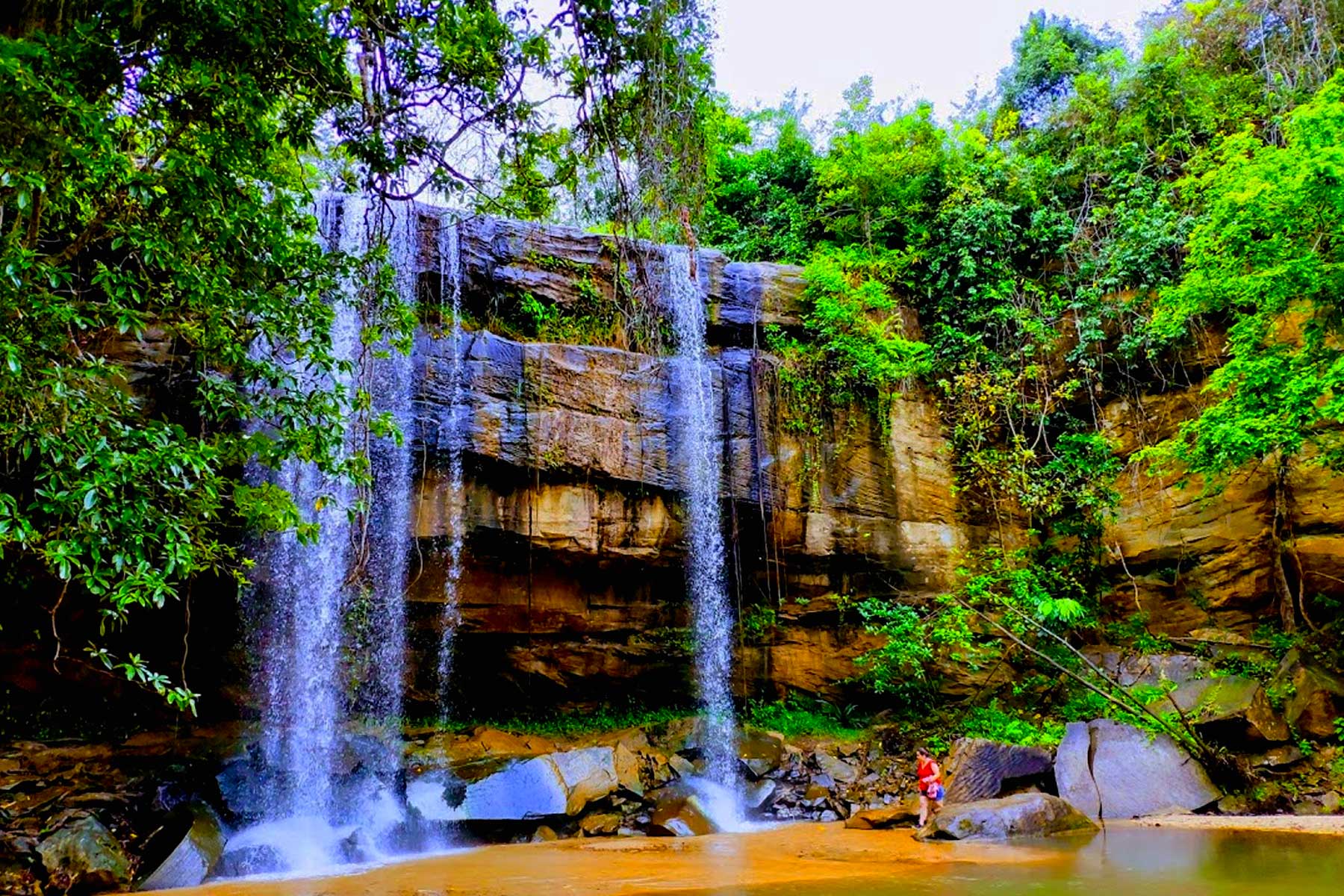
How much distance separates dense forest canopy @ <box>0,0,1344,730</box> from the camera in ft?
16.7

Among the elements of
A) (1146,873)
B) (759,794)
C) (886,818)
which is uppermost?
(1146,873)

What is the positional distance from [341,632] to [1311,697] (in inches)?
513

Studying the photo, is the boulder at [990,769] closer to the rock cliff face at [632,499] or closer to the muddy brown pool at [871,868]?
the muddy brown pool at [871,868]

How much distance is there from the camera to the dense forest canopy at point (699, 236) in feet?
16.7

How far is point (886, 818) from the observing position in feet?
30.7

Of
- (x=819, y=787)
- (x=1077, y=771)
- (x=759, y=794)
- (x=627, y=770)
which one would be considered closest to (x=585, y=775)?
(x=627, y=770)

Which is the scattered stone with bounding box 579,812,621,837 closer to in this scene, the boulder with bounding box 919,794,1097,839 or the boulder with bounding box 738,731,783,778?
the boulder with bounding box 738,731,783,778

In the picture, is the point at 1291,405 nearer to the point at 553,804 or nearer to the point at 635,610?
the point at 635,610

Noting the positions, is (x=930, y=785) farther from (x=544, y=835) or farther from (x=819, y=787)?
(x=544, y=835)

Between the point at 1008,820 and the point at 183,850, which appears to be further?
the point at 1008,820

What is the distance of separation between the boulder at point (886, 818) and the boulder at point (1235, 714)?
11.6ft

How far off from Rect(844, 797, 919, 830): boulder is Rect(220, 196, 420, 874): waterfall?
218 inches

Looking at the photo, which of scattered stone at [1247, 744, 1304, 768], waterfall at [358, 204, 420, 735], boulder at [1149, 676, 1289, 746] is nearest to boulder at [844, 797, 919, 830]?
boulder at [1149, 676, 1289, 746]

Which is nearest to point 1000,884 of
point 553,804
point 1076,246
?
point 553,804
